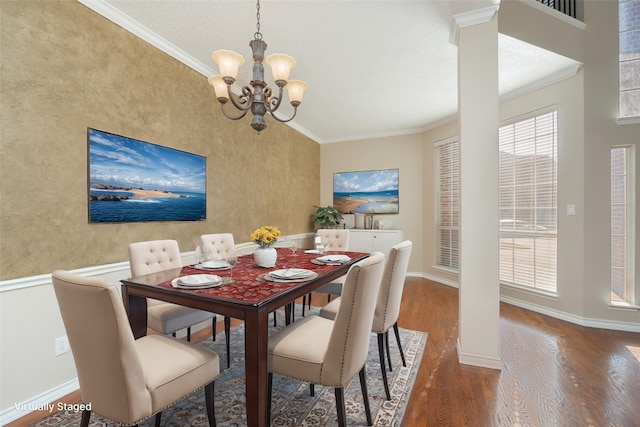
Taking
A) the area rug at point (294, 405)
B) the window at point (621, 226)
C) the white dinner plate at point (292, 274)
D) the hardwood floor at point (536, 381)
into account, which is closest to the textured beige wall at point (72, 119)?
the area rug at point (294, 405)

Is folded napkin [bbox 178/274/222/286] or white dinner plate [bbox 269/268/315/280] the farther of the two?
white dinner plate [bbox 269/268/315/280]

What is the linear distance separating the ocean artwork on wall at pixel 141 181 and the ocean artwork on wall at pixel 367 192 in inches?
134

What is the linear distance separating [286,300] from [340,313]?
0.31 m

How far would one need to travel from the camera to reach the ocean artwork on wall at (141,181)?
2047 millimetres

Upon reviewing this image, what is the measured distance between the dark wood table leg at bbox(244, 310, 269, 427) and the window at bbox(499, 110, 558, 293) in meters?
3.69

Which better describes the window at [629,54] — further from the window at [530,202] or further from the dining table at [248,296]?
the dining table at [248,296]

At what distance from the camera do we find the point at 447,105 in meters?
4.20

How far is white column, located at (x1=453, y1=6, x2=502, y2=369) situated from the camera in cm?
217

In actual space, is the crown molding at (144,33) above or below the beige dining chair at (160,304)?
above

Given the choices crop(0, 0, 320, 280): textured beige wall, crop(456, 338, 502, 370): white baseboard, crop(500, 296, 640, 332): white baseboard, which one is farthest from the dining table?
crop(500, 296, 640, 332): white baseboard

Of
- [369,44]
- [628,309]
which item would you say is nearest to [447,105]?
[369,44]

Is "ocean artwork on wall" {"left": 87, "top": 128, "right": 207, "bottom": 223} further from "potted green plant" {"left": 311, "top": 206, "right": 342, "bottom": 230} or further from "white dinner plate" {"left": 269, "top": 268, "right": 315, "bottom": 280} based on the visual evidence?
"potted green plant" {"left": 311, "top": 206, "right": 342, "bottom": 230}

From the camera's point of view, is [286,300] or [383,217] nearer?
[286,300]

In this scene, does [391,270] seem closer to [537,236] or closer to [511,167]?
[537,236]
